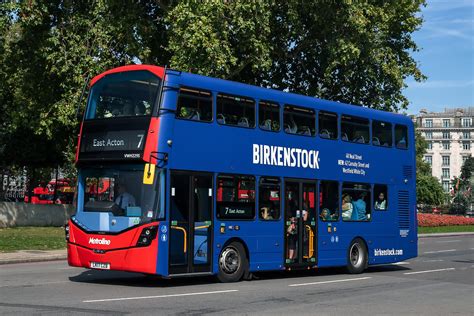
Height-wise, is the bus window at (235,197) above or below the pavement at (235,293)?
above

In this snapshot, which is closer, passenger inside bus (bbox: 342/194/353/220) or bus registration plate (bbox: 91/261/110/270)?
bus registration plate (bbox: 91/261/110/270)

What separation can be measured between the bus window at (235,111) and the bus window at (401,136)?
20.4ft

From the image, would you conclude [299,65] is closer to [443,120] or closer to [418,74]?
[418,74]

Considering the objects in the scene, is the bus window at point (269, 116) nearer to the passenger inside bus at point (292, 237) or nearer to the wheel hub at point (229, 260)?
the passenger inside bus at point (292, 237)

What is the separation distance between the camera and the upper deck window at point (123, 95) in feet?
46.1

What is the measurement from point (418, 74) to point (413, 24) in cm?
260

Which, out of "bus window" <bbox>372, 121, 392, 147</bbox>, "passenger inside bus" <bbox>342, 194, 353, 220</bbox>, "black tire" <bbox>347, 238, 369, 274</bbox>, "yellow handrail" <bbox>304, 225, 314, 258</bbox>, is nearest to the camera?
"yellow handrail" <bbox>304, 225, 314, 258</bbox>

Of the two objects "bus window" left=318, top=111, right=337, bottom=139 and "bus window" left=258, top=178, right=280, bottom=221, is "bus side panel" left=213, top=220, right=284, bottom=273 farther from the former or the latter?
"bus window" left=318, top=111, right=337, bottom=139

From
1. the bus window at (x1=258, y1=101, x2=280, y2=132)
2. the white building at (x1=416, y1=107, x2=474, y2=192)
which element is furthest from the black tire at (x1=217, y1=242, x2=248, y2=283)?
the white building at (x1=416, y1=107, x2=474, y2=192)

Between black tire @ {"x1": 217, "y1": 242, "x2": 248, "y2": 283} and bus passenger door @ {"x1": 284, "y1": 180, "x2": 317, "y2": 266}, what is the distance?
5.09 feet

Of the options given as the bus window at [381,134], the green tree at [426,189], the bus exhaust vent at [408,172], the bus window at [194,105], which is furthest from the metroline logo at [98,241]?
the green tree at [426,189]

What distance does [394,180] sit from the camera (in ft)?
66.9

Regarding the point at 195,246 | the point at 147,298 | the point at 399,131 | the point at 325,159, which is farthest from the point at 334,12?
the point at 147,298

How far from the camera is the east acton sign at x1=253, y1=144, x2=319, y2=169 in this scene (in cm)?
1598
